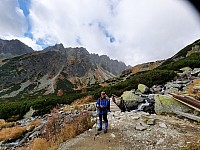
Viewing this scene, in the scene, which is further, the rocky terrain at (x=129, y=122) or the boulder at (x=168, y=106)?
the boulder at (x=168, y=106)

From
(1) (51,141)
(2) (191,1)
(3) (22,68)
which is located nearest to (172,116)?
(1) (51,141)

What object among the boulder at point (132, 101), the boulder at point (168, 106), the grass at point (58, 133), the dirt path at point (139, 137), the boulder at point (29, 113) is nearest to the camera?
the dirt path at point (139, 137)

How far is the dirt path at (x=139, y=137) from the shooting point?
862 cm

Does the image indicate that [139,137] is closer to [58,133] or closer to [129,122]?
[129,122]

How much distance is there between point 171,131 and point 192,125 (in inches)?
67.7

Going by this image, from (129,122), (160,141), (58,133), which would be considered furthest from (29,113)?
Answer: (160,141)

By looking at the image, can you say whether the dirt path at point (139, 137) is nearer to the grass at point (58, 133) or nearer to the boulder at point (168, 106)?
the grass at point (58, 133)

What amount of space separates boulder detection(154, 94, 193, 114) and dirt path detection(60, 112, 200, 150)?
92.3 inches

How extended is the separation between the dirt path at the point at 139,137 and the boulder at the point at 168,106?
2.34 m

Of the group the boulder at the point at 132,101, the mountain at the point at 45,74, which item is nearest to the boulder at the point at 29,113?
the boulder at the point at 132,101

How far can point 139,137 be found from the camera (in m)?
9.50

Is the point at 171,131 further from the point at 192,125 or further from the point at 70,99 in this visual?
the point at 70,99

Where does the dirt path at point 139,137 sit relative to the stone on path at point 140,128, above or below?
below

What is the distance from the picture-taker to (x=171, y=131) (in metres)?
10.0
